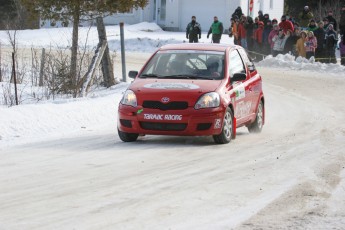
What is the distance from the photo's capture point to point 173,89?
13289 mm

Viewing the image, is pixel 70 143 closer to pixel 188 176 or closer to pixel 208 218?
pixel 188 176

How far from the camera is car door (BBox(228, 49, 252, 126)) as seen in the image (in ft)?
46.7

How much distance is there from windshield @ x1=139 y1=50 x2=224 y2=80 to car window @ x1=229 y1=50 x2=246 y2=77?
0.59ft

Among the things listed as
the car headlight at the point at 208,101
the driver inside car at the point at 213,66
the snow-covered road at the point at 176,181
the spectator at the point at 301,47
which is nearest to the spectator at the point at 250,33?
the spectator at the point at 301,47

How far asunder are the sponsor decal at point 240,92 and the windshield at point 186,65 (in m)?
0.36

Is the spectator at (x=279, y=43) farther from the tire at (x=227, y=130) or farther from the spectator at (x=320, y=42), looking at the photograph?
the tire at (x=227, y=130)

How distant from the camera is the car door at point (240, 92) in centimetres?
1423

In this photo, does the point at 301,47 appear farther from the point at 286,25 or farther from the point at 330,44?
the point at 286,25

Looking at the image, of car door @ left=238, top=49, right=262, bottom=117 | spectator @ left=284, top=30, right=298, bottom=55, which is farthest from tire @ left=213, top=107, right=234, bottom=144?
spectator @ left=284, top=30, right=298, bottom=55

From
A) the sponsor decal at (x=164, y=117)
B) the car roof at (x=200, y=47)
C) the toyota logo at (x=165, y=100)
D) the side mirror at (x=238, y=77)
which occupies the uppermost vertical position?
the car roof at (x=200, y=47)

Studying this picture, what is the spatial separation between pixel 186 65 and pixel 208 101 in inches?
49.5

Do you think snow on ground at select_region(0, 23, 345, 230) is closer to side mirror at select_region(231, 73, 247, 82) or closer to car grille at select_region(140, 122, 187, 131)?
car grille at select_region(140, 122, 187, 131)

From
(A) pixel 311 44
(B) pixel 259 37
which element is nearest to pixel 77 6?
(A) pixel 311 44

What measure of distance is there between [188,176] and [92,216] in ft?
8.14
